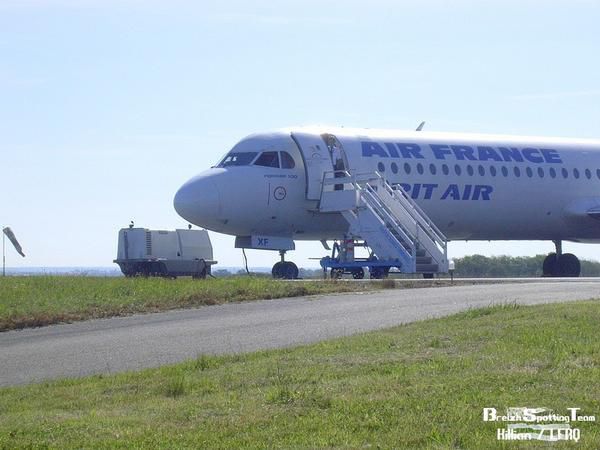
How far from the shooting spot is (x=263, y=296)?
23609 mm

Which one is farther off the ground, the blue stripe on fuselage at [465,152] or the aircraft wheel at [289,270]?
the blue stripe on fuselage at [465,152]

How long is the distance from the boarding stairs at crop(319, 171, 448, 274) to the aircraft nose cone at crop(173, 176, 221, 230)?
298cm

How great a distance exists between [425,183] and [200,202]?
678 cm

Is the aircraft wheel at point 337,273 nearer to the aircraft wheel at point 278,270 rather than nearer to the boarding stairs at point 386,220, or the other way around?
the boarding stairs at point 386,220

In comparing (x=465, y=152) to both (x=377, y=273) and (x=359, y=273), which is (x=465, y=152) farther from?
(x=377, y=273)

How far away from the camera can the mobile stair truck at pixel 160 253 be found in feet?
125

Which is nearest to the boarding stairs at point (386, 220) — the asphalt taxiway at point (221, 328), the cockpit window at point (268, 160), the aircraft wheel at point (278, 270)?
the cockpit window at point (268, 160)

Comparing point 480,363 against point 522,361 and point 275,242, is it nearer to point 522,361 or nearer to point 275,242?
point 522,361

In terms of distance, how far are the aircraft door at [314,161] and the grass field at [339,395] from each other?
1936 cm

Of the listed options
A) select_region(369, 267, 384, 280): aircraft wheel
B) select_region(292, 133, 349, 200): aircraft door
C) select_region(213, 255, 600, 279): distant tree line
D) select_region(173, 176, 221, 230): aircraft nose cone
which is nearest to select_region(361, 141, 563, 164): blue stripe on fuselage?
select_region(292, 133, 349, 200): aircraft door

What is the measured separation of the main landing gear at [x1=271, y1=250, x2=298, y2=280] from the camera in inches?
1363

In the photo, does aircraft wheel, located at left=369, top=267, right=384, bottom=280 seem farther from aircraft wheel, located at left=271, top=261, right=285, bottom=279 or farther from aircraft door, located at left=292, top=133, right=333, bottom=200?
aircraft wheel, located at left=271, top=261, right=285, bottom=279

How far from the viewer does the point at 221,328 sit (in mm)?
18016

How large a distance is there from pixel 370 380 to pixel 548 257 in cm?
3198
